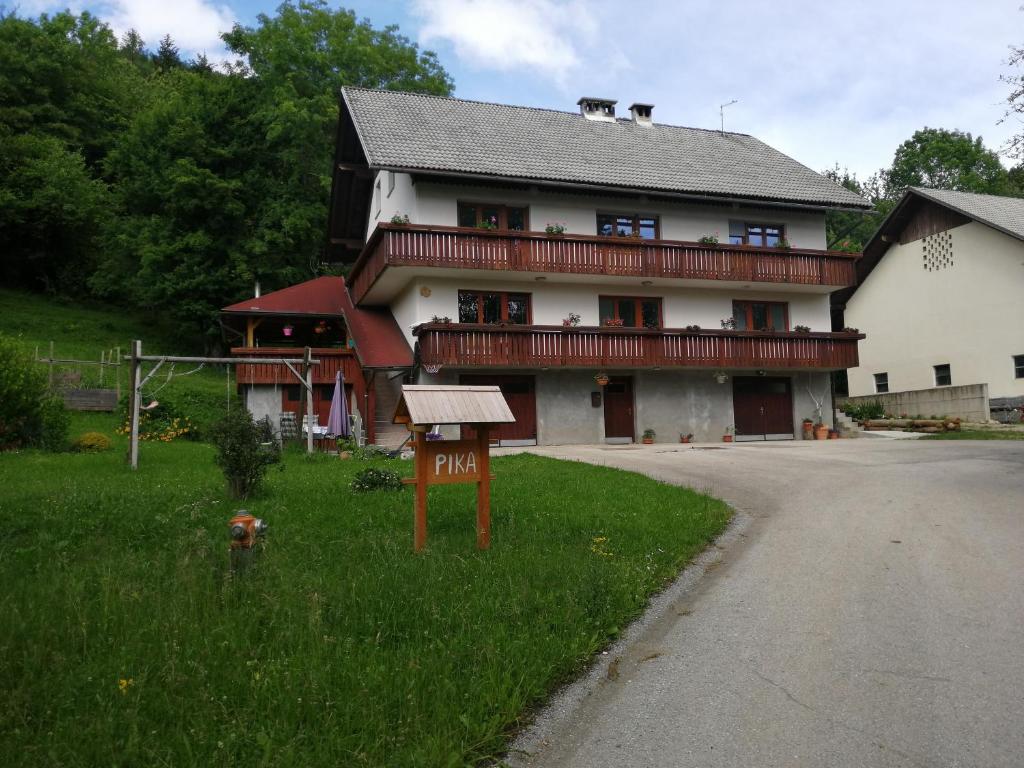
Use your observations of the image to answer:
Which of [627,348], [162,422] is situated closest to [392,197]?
[627,348]

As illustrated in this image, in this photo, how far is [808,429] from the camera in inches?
1068

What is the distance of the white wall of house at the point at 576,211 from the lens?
23797mm

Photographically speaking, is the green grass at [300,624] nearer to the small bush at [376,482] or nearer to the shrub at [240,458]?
the shrub at [240,458]

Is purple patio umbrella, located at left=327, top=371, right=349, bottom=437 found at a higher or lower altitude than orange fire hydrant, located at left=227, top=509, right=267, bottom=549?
higher

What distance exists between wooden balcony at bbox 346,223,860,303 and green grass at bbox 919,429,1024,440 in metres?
5.91

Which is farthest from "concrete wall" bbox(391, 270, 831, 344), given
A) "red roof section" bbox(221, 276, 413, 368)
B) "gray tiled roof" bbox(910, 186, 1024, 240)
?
"gray tiled roof" bbox(910, 186, 1024, 240)

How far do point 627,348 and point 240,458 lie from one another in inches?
619

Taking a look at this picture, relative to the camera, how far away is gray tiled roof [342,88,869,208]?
78.6 ft

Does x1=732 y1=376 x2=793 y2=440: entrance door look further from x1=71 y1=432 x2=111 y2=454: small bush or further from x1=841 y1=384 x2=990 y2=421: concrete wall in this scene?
x1=71 y1=432 x2=111 y2=454: small bush

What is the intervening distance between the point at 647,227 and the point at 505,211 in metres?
4.99

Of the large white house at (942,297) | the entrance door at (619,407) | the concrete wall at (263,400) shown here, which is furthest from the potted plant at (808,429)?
the concrete wall at (263,400)

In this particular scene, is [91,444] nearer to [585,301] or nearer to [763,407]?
[585,301]

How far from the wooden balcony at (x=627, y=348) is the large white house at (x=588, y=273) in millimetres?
53

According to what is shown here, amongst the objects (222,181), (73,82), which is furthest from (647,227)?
(73,82)
